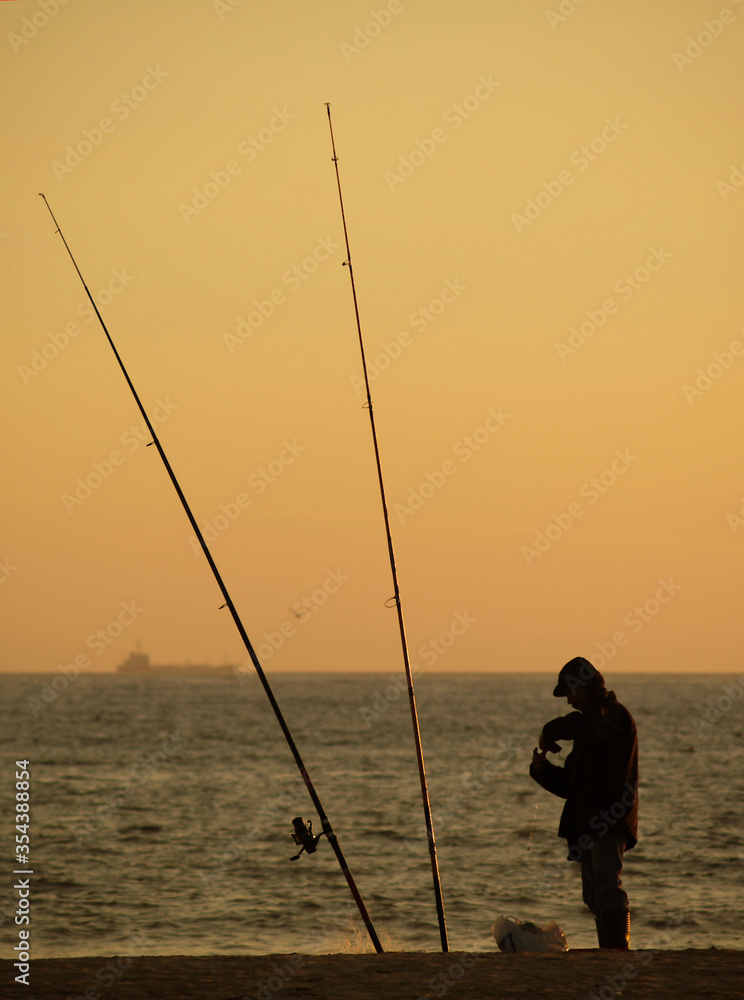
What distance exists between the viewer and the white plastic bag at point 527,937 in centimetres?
608

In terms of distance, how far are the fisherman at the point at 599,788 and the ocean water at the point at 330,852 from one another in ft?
7.30

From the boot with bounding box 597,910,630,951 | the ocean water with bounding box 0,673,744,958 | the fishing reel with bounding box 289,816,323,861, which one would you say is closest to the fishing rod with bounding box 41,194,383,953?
the fishing reel with bounding box 289,816,323,861

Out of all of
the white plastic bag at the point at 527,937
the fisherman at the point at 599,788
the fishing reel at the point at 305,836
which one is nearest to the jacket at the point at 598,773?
the fisherman at the point at 599,788

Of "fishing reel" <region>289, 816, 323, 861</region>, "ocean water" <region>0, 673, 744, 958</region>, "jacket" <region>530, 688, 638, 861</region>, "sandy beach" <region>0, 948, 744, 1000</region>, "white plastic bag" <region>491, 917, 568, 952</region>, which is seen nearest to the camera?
"sandy beach" <region>0, 948, 744, 1000</region>

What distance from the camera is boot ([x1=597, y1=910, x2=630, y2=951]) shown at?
19.3 feet

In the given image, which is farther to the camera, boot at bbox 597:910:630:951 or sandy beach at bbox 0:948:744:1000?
boot at bbox 597:910:630:951

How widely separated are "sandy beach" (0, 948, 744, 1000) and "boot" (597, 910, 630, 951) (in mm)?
361

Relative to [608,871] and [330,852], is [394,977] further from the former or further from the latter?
[330,852]

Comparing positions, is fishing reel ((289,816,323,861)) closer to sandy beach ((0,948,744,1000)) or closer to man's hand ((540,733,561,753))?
sandy beach ((0,948,744,1000))

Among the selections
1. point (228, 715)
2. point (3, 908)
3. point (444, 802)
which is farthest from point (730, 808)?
point (228, 715)

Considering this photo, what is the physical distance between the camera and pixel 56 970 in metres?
5.35

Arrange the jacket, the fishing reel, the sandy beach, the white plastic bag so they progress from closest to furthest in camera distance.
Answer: the sandy beach < the jacket < the white plastic bag < the fishing reel

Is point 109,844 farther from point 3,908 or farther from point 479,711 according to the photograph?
point 479,711

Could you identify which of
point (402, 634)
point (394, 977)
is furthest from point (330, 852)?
point (394, 977)
